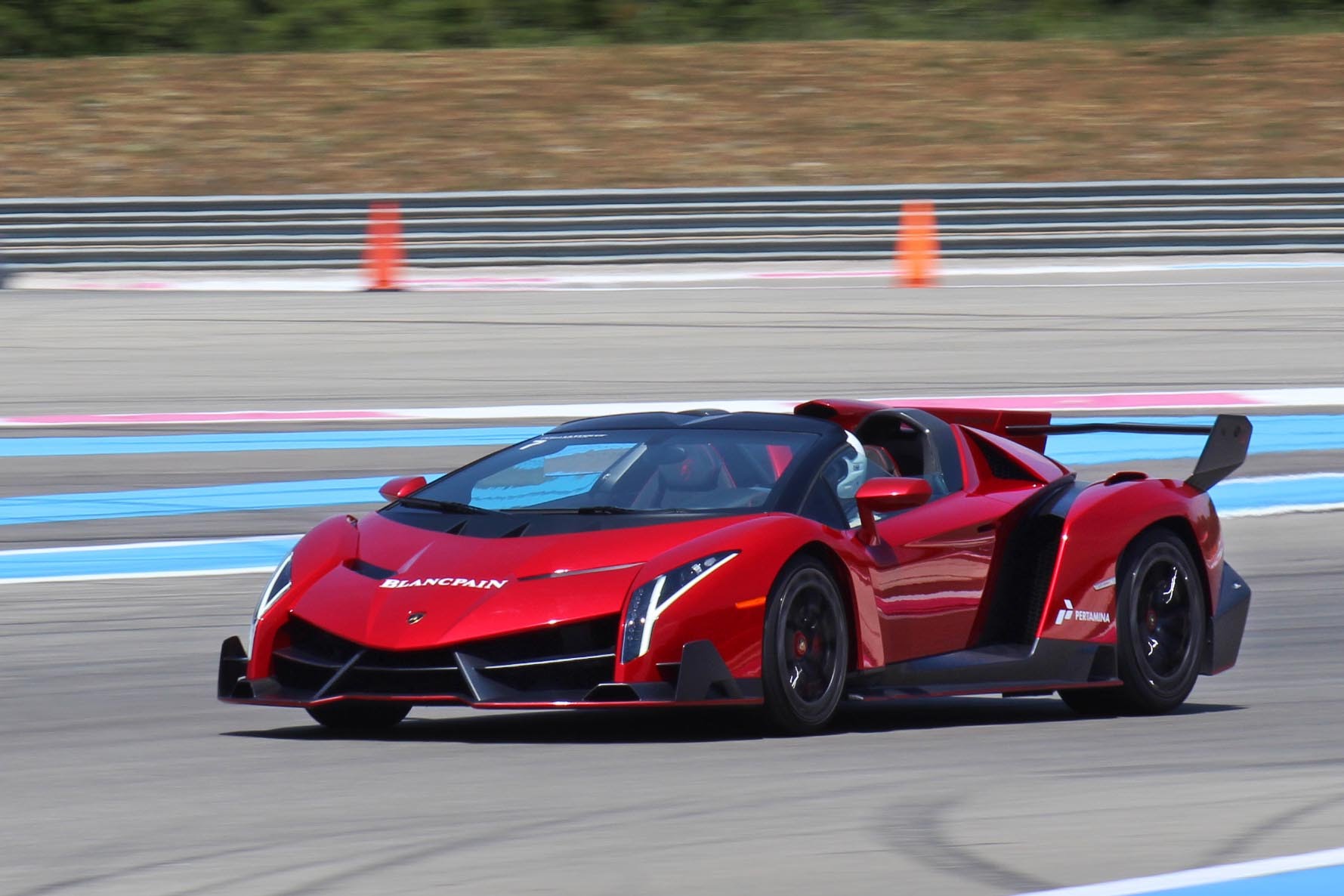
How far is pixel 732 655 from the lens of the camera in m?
6.32

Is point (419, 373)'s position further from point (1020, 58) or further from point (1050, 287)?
point (1020, 58)

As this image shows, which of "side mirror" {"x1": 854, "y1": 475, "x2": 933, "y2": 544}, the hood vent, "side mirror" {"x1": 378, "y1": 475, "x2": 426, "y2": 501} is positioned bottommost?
the hood vent

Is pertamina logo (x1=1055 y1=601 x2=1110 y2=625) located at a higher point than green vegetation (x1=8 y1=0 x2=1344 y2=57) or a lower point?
lower

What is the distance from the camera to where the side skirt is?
6898 mm

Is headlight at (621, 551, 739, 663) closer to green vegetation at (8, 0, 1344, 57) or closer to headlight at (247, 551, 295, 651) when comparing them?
headlight at (247, 551, 295, 651)

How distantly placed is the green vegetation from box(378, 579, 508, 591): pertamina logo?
1003 inches

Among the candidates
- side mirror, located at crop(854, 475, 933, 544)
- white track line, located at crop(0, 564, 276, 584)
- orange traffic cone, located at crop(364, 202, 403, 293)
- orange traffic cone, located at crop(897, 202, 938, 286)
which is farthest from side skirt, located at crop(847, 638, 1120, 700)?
orange traffic cone, located at crop(364, 202, 403, 293)

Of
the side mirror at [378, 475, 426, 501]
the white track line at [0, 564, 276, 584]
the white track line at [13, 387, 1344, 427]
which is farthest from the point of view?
the white track line at [13, 387, 1344, 427]

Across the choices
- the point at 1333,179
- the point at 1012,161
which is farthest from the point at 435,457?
the point at 1012,161

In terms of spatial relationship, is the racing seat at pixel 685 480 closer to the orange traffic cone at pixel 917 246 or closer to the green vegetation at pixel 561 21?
the orange traffic cone at pixel 917 246

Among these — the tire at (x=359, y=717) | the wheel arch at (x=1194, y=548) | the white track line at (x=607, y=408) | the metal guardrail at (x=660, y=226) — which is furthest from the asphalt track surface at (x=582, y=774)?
the metal guardrail at (x=660, y=226)

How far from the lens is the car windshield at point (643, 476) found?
6.89 meters

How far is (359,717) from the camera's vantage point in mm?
6887

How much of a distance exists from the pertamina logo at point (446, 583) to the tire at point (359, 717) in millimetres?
460
